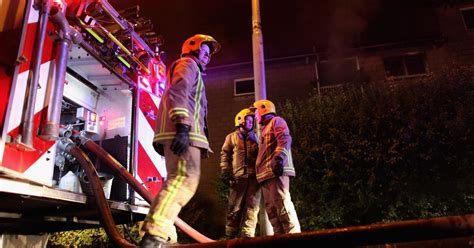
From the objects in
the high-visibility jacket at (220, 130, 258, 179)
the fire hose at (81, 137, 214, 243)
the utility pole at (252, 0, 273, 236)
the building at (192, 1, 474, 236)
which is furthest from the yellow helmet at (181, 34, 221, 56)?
the building at (192, 1, 474, 236)

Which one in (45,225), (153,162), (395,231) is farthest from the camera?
(153,162)

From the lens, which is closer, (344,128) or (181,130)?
(181,130)

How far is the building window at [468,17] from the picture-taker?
1409cm

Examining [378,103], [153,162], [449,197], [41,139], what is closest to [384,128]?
[378,103]

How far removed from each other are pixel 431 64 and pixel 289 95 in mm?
5192

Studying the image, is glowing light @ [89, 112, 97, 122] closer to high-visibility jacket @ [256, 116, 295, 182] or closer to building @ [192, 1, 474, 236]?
high-visibility jacket @ [256, 116, 295, 182]

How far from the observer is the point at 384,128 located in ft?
32.1

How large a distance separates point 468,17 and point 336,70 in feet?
17.2

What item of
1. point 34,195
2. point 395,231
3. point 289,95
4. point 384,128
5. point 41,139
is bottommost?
point 395,231

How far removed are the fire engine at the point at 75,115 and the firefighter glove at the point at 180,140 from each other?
880 mm

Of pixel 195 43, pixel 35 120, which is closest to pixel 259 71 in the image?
pixel 195 43

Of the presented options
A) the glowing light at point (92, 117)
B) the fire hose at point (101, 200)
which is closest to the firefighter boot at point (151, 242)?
the fire hose at point (101, 200)

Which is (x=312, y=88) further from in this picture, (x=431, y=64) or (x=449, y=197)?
A: (x=449, y=197)

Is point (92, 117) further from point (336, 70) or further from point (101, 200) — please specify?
point (336, 70)
